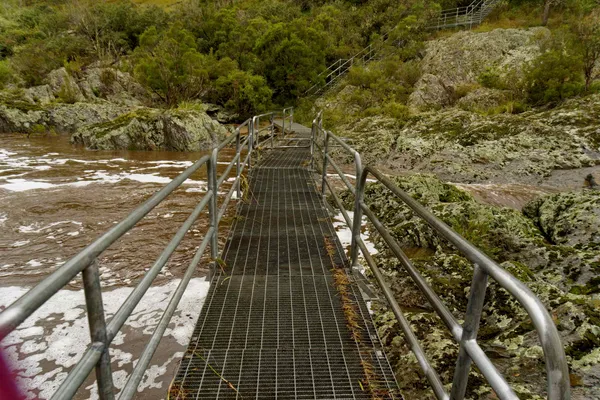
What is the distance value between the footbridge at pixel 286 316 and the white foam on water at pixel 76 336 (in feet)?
0.76

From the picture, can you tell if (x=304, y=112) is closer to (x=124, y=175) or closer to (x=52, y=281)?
(x=124, y=175)

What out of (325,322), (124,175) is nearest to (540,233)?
(325,322)

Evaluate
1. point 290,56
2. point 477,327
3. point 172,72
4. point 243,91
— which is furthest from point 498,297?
point 290,56

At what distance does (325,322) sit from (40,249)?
12.2 feet

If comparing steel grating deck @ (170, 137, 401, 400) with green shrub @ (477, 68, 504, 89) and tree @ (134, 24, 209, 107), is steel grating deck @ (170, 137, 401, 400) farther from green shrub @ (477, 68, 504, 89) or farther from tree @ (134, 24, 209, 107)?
tree @ (134, 24, 209, 107)

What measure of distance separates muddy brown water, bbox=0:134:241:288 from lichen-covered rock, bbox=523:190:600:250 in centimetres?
440

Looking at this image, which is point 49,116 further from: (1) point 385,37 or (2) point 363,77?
(1) point 385,37

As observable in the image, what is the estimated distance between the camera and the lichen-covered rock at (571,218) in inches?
174

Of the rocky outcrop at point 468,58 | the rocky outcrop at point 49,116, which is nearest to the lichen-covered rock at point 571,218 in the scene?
the rocky outcrop at point 468,58

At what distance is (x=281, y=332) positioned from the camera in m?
2.51

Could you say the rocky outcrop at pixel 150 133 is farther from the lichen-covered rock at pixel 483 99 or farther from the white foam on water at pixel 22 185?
the lichen-covered rock at pixel 483 99

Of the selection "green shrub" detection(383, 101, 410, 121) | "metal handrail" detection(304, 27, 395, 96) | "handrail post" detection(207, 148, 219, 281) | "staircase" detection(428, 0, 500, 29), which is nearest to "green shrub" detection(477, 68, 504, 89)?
"green shrub" detection(383, 101, 410, 121)

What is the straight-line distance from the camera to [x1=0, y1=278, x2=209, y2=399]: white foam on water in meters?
2.36

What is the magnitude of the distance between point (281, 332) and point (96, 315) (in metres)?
1.54
